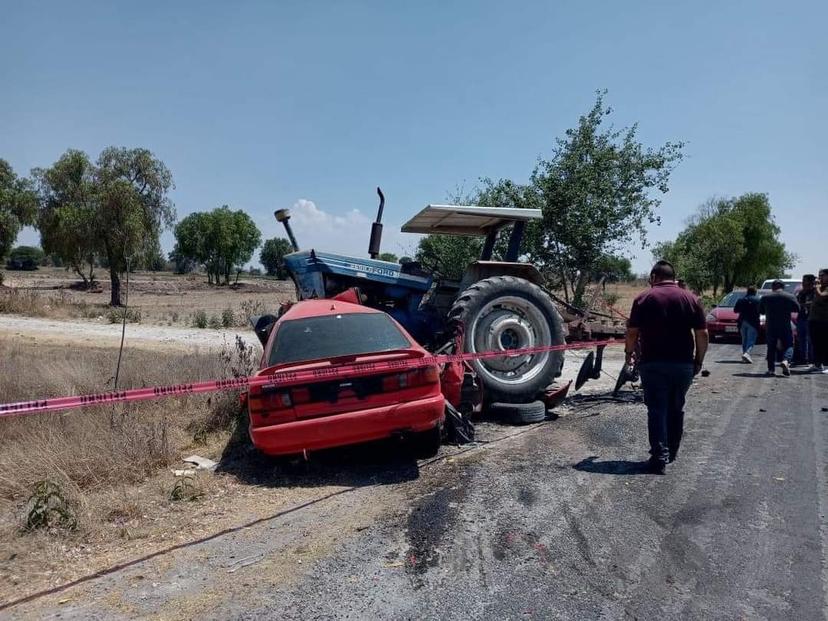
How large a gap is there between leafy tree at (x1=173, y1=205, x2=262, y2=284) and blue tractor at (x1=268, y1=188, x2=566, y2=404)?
55.1m

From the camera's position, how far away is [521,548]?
404 centimetres

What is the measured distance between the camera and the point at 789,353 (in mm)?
12945

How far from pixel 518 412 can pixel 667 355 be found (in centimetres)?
226

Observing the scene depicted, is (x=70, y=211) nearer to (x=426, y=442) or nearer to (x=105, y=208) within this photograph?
(x=105, y=208)

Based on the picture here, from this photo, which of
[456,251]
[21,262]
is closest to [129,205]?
[456,251]

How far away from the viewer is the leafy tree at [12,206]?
3159 centimetres

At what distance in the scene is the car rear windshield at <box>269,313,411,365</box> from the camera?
19.5ft

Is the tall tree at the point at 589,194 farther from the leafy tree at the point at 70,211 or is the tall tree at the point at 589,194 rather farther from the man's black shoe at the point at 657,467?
the leafy tree at the point at 70,211

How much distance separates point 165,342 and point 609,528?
46.0ft

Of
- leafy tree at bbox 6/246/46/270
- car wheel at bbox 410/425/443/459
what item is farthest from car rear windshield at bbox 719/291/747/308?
leafy tree at bbox 6/246/46/270

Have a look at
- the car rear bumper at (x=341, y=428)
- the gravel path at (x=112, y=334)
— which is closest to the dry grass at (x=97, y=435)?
the car rear bumper at (x=341, y=428)

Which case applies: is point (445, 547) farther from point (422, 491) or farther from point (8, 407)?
point (8, 407)

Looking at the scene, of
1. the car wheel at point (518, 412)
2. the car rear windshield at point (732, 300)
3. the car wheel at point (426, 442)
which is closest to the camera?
the car wheel at point (426, 442)

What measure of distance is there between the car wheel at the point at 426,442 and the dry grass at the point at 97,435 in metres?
2.30
